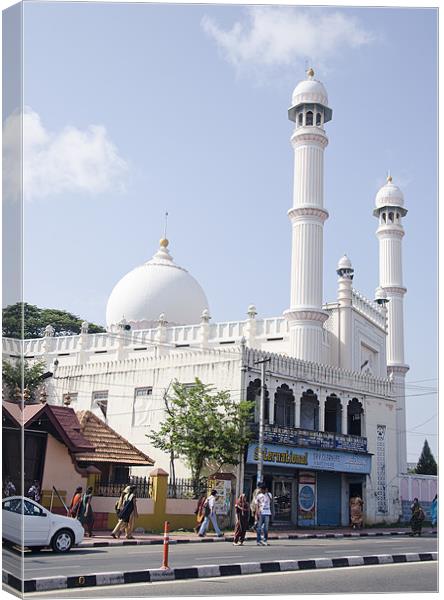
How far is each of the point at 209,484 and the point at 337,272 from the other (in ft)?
41.1

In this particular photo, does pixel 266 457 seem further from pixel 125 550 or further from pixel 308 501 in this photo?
pixel 125 550

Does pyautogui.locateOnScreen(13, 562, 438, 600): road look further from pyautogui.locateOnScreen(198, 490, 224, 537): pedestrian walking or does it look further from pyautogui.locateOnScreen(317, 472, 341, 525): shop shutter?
pyautogui.locateOnScreen(317, 472, 341, 525): shop shutter

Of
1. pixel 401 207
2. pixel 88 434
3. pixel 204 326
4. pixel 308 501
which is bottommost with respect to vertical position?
pixel 308 501

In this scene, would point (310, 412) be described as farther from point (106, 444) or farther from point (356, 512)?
point (106, 444)

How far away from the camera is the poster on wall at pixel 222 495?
68.9ft

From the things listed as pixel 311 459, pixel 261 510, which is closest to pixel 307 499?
pixel 311 459

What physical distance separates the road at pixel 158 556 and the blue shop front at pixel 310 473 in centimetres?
756

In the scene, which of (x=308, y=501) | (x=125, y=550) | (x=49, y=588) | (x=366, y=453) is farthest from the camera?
(x=366, y=453)

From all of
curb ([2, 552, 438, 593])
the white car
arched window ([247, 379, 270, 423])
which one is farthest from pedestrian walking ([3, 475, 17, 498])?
arched window ([247, 379, 270, 423])

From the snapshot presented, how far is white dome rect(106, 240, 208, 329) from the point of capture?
32062 mm

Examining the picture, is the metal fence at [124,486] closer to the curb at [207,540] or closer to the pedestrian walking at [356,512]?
the curb at [207,540]

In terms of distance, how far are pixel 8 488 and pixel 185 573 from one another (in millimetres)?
2211

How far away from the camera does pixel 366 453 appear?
26422 millimetres

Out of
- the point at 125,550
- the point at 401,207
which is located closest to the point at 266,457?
the point at 125,550
